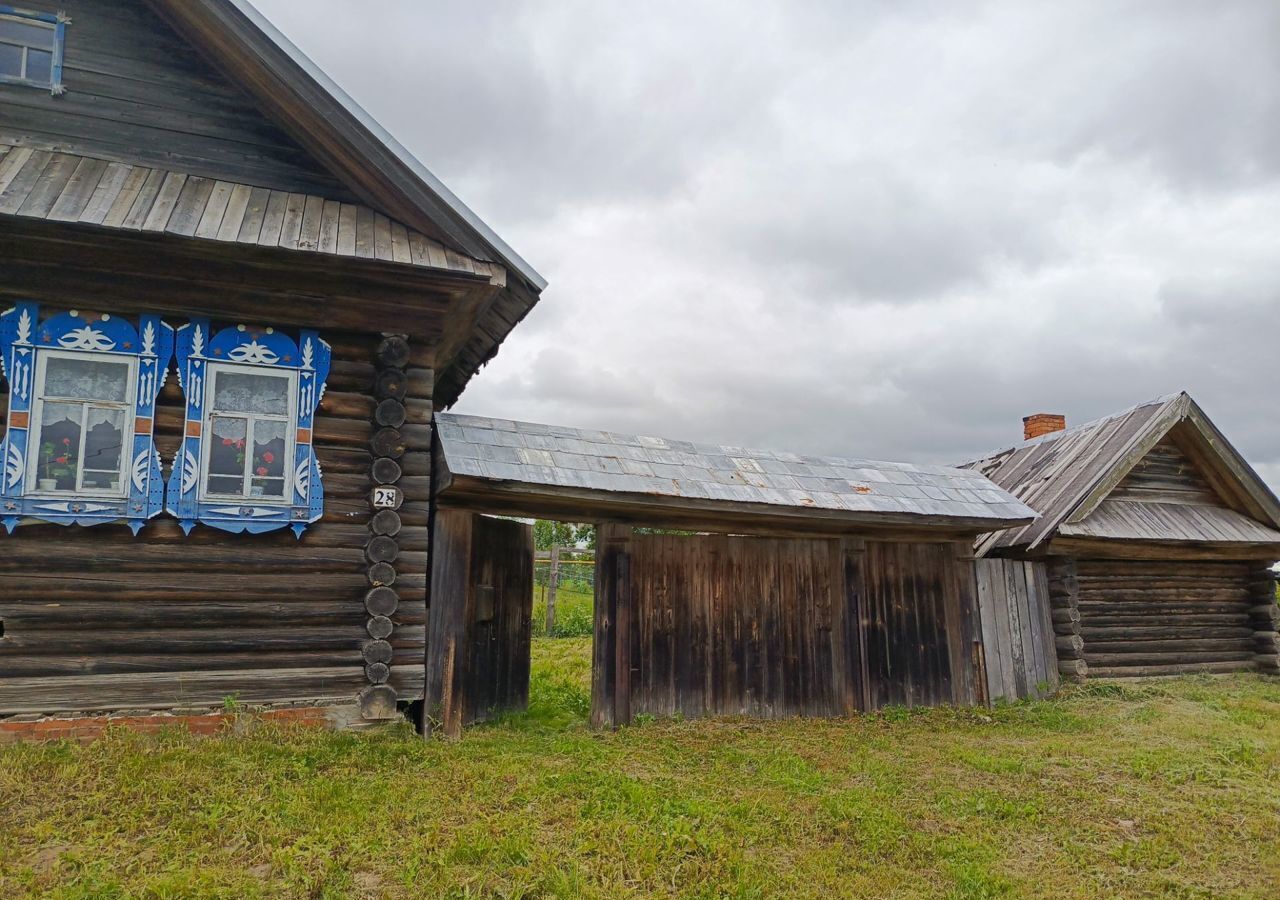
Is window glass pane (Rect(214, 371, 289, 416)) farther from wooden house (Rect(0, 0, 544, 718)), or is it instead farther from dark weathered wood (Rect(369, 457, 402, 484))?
dark weathered wood (Rect(369, 457, 402, 484))

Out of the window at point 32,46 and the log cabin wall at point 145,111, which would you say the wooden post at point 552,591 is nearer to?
the log cabin wall at point 145,111

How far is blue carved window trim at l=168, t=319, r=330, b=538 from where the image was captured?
7035 millimetres

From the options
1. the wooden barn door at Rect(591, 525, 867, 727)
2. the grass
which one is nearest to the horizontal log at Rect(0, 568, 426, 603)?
the wooden barn door at Rect(591, 525, 867, 727)

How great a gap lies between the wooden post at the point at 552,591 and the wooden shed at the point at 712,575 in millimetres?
7402

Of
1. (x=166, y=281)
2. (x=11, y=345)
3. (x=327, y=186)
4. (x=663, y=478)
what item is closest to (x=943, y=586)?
(x=663, y=478)

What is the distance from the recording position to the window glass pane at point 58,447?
6715 mm

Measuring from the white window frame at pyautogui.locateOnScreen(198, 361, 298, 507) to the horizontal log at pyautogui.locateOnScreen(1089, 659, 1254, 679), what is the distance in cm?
1168

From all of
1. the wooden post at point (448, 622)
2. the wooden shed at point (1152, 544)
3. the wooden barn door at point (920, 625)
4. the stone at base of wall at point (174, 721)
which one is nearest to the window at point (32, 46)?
the wooden post at point (448, 622)

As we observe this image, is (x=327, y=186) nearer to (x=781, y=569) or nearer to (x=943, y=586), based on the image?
(x=781, y=569)

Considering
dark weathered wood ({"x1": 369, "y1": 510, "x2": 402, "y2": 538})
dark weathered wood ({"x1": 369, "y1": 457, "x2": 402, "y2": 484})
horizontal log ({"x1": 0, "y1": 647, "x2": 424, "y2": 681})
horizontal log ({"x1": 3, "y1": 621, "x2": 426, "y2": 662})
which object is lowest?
horizontal log ({"x1": 0, "y1": 647, "x2": 424, "y2": 681})

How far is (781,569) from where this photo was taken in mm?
10094

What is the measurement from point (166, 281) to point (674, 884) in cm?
628

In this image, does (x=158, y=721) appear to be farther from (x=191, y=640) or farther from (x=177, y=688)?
(x=191, y=640)

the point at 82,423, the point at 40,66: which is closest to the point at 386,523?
the point at 82,423
